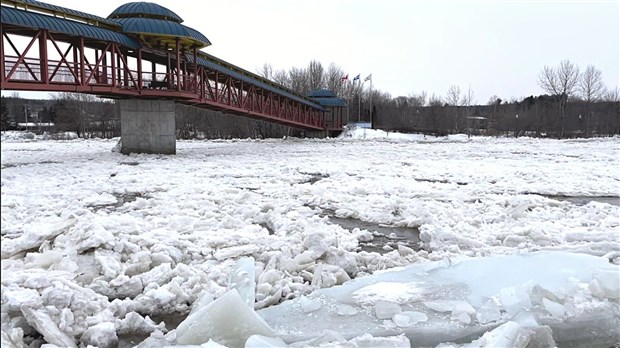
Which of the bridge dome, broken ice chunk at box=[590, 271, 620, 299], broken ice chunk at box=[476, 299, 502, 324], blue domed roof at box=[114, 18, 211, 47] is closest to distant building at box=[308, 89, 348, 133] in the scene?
the bridge dome

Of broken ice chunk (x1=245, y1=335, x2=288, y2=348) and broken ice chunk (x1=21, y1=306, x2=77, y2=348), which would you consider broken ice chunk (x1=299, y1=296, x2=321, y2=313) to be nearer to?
broken ice chunk (x1=245, y1=335, x2=288, y2=348)

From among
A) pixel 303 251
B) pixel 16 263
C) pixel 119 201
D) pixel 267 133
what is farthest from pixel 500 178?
pixel 267 133

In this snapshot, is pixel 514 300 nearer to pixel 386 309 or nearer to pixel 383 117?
pixel 386 309

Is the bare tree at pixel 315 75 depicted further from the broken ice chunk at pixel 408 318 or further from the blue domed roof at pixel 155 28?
the broken ice chunk at pixel 408 318

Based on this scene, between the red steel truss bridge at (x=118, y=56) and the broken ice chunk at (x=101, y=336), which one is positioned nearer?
the broken ice chunk at (x=101, y=336)

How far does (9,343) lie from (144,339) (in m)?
0.98

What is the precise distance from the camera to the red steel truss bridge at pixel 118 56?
15.7m

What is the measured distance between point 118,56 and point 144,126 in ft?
11.2

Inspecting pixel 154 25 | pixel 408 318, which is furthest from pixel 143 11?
pixel 408 318

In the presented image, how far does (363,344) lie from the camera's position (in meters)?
3.42

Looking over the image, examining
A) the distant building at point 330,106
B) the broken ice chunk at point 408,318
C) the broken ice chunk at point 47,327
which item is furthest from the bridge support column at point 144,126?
the distant building at point 330,106

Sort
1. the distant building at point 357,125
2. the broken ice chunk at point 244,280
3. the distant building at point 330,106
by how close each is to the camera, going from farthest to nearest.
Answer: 1. the distant building at point 357,125
2. the distant building at point 330,106
3. the broken ice chunk at point 244,280

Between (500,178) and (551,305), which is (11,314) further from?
(500,178)

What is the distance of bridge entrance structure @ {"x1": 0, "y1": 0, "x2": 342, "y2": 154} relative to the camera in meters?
15.8
